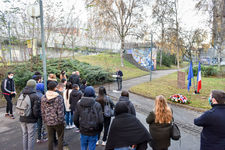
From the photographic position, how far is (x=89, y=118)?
308 centimetres

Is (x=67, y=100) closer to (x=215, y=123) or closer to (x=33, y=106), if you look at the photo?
(x=33, y=106)

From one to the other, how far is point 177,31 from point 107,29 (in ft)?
36.3

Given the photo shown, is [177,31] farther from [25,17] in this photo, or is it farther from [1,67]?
[1,67]

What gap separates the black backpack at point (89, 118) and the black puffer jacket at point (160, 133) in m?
1.13

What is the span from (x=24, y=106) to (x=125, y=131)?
256cm

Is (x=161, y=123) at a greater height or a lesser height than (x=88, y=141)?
greater

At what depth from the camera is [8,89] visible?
624 cm

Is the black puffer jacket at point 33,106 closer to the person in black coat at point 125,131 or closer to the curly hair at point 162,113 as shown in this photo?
the person in black coat at point 125,131

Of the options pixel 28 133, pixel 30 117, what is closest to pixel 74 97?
pixel 30 117

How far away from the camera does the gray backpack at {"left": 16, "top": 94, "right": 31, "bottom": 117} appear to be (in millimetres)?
3537

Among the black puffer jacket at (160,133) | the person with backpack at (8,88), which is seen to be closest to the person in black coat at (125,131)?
the black puffer jacket at (160,133)

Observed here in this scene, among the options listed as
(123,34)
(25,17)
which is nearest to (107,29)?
(123,34)

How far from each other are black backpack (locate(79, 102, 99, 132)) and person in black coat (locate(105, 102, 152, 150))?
0.61 metres

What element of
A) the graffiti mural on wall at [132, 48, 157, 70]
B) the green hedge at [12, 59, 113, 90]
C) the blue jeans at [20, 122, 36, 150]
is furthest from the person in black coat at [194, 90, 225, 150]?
the graffiti mural on wall at [132, 48, 157, 70]
